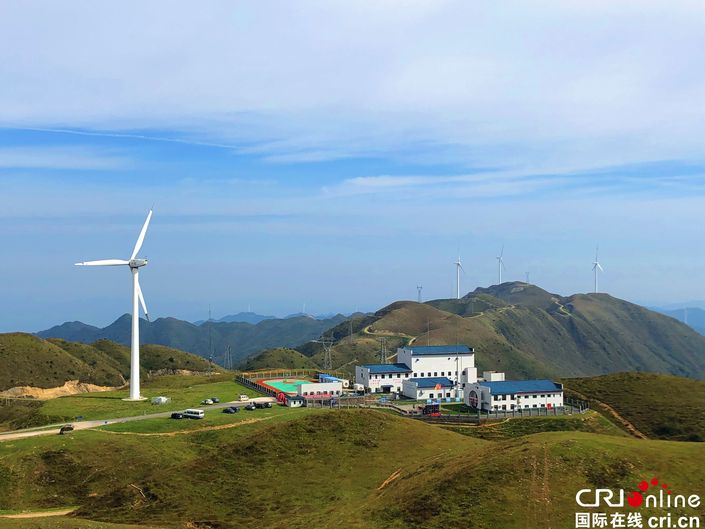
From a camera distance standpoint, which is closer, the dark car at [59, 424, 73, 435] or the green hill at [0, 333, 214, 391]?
the dark car at [59, 424, 73, 435]

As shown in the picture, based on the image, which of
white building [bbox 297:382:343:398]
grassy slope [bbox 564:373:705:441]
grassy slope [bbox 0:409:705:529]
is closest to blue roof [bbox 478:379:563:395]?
grassy slope [bbox 564:373:705:441]

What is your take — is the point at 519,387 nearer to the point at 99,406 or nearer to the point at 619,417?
the point at 619,417

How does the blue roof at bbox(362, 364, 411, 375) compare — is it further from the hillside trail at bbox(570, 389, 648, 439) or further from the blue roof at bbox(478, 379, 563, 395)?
the hillside trail at bbox(570, 389, 648, 439)

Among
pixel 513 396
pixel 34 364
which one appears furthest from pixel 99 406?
pixel 513 396

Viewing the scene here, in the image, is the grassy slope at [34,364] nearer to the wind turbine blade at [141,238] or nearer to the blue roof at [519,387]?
the wind turbine blade at [141,238]

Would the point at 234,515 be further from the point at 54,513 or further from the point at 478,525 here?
the point at 478,525

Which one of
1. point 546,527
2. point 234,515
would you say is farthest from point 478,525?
point 234,515
